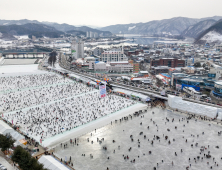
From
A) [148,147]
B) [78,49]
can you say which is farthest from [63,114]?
[78,49]

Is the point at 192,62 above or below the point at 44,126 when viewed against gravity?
above

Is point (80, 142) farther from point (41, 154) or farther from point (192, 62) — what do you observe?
point (192, 62)

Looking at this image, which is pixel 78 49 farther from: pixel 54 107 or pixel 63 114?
pixel 63 114

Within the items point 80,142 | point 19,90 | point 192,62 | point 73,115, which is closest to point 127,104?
point 73,115

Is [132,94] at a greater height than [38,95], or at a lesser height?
greater

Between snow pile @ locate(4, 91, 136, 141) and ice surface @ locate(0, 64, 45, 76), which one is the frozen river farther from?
ice surface @ locate(0, 64, 45, 76)

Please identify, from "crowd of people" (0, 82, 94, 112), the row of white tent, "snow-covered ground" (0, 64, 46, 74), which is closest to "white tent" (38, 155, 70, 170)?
"crowd of people" (0, 82, 94, 112)

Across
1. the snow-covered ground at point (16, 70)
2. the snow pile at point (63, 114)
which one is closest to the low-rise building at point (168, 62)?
the snow pile at point (63, 114)
